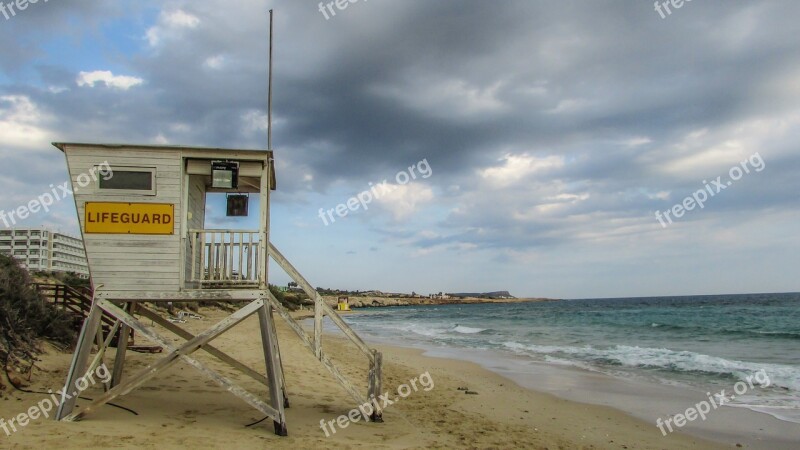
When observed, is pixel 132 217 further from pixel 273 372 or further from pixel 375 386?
pixel 375 386

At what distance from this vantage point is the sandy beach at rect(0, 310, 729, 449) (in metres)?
7.46

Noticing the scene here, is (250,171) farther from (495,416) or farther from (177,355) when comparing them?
(495,416)

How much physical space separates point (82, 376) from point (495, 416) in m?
7.48

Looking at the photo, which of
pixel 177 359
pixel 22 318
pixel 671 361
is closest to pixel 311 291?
pixel 177 359

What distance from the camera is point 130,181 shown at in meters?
8.61

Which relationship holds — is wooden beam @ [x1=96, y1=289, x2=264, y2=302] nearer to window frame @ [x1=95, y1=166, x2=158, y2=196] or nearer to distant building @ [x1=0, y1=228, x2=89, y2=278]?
window frame @ [x1=95, y1=166, x2=158, y2=196]

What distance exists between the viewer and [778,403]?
12.1m

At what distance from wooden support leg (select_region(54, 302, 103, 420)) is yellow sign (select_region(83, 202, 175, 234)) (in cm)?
126

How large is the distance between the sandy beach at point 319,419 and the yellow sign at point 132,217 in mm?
2965

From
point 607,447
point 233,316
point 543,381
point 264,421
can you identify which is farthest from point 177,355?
point 543,381

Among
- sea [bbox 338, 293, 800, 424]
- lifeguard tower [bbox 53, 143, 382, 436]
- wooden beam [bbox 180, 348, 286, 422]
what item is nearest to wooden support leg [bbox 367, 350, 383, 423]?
lifeguard tower [bbox 53, 143, 382, 436]

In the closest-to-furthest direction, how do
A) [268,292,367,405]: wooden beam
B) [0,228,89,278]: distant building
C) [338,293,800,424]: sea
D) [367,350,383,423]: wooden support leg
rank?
1. [268,292,367,405]: wooden beam
2. [367,350,383,423]: wooden support leg
3. [338,293,800,424]: sea
4. [0,228,89,278]: distant building

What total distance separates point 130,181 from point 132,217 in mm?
592

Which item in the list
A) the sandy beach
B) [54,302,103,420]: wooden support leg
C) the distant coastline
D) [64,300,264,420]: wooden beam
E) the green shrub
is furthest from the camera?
the distant coastline
